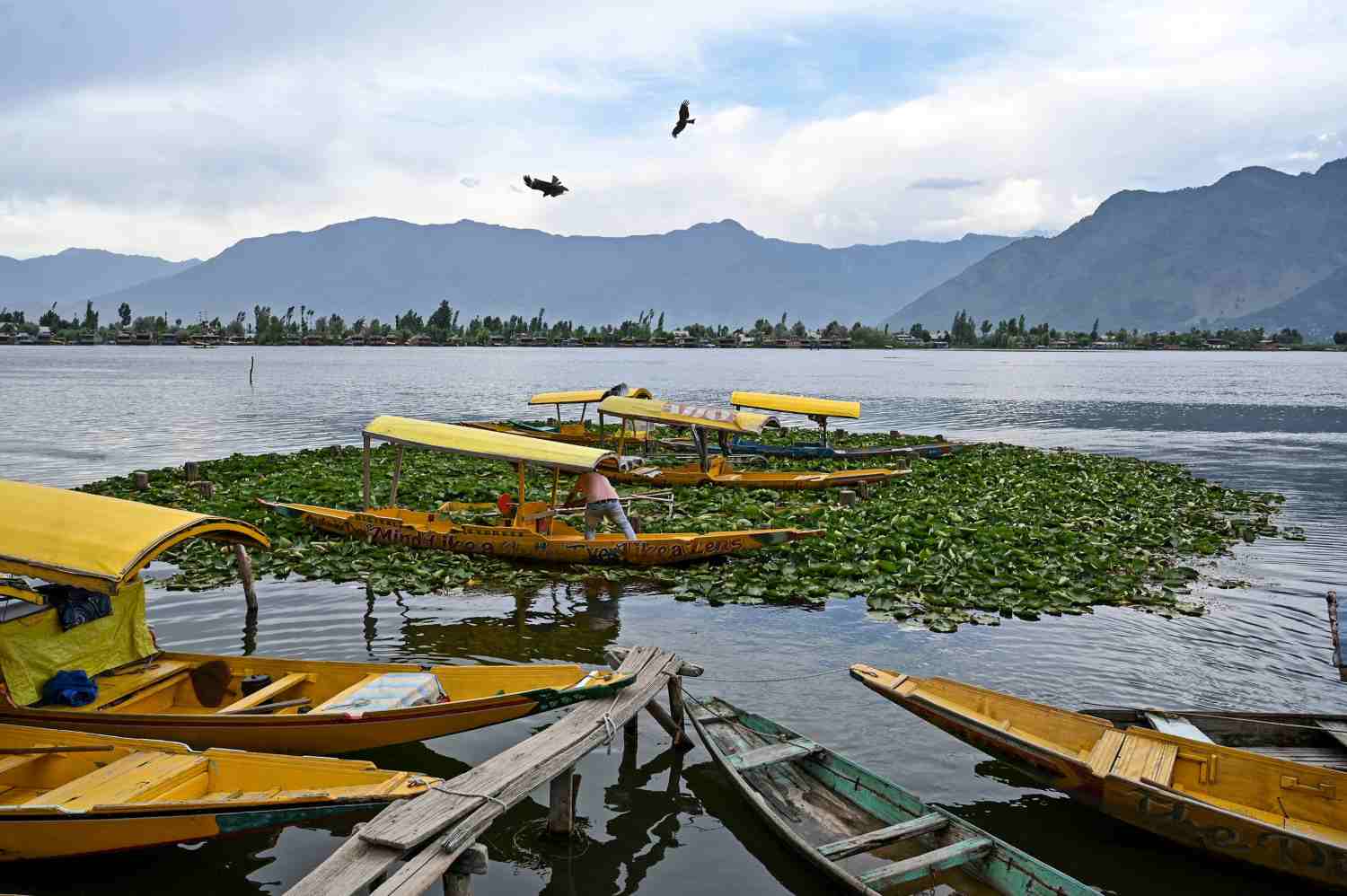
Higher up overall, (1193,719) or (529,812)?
(1193,719)

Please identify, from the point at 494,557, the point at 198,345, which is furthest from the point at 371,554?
the point at 198,345

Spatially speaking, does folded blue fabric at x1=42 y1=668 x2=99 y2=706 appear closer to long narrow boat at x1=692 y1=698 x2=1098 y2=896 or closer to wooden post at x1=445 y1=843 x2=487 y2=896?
wooden post at x1=445 y1=843 x2=487 y2=896

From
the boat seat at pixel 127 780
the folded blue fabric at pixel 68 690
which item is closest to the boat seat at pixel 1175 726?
the boat seat at pixel 127 780

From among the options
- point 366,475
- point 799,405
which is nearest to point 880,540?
point 366,475

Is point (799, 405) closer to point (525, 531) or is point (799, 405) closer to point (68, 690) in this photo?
point (525, 531)

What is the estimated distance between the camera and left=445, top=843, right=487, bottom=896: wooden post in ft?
22.2

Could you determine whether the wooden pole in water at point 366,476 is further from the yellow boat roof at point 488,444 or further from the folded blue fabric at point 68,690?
the folded blue fabric at point 68,690

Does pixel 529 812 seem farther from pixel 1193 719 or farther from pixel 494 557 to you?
pixel 494 557

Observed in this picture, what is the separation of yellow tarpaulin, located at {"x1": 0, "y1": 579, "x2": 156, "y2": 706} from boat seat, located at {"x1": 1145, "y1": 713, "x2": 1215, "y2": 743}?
1038 cm

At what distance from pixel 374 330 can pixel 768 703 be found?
654 feet

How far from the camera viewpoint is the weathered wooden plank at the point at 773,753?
9.11 metres

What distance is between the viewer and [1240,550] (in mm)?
20109

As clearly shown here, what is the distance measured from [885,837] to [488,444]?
35.9ft

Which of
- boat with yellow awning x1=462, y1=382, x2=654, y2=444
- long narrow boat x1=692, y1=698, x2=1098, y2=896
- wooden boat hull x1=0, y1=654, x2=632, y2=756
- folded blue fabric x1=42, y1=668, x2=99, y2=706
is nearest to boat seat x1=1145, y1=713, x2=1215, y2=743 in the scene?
long narrow boat x1=692, y1=698, x2=1098, y2=896
